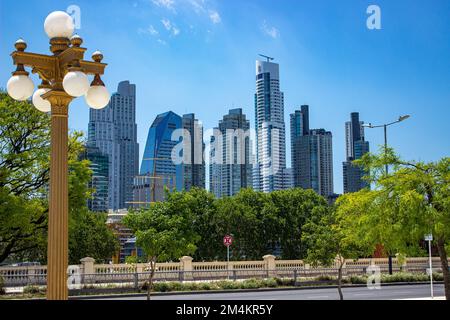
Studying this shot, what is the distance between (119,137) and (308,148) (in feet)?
55.0

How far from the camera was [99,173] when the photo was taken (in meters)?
64.2

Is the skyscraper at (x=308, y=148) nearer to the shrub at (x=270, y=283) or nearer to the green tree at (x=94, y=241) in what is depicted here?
the shrub at (x=270, y=283)

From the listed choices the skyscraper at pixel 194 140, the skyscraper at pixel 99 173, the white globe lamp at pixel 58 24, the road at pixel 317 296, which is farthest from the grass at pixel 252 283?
the white globe lamp at pixel 58 24

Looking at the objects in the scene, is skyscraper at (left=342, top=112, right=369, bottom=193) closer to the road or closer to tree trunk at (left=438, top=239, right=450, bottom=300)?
tree trunk at (left=438, top=239, right=450, bottom=300)

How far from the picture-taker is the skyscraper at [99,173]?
1961 inches

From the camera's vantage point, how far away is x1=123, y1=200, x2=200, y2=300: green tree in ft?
81.5

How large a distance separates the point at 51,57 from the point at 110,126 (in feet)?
115

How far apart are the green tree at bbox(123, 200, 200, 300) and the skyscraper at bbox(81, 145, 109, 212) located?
12123mm

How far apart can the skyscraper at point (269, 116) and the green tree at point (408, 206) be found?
12.9ft

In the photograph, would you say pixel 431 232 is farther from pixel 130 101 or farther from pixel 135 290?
pixel 135 290

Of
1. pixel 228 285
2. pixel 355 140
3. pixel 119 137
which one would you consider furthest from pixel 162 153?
pixel 355 140

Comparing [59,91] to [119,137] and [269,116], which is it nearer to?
[269,116]

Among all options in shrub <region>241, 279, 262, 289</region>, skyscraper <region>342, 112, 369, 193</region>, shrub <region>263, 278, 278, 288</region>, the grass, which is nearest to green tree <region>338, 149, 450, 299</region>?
skyscraper <region>342, 112, 369, 193</region>
